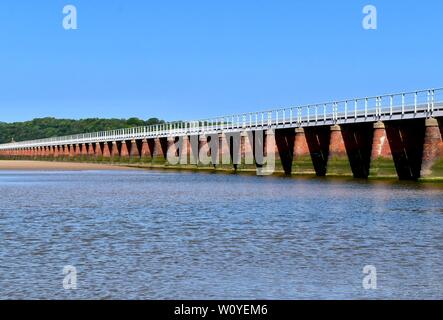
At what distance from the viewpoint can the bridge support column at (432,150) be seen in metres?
50.9

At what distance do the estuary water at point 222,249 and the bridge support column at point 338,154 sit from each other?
95.6 feet

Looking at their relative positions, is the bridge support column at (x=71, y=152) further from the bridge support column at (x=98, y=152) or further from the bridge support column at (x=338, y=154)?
the bridge support column at (x=338, y=154)

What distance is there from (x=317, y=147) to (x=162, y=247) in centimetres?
4867

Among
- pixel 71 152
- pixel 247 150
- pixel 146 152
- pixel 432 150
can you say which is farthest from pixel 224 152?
pixel 71 152

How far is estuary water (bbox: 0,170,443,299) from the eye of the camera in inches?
564

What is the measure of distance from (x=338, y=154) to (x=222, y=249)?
45.3m

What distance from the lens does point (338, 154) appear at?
63406 mm

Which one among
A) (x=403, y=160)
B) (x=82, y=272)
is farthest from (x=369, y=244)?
(x=403, y=160)

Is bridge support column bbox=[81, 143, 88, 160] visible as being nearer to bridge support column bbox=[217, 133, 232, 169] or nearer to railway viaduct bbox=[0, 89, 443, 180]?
railway viaduct bbox=[0, 89, 443, 180]

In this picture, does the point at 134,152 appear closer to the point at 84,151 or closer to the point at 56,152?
the point at 84,151

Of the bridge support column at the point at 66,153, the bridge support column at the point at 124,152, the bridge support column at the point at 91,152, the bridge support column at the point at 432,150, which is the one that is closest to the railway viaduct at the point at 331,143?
the bridge support column at the point at 432,150

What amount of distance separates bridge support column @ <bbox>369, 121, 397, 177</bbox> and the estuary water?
76.7ft

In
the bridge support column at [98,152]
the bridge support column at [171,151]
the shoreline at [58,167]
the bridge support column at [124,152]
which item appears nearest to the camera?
the shoreline at [58,167]
